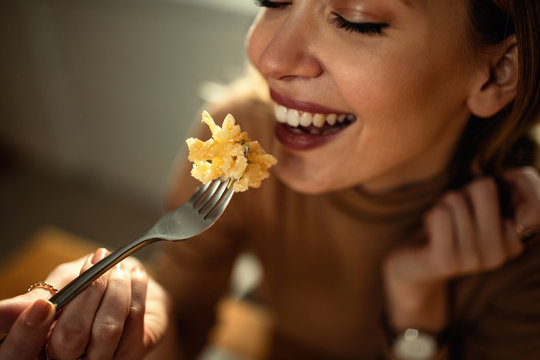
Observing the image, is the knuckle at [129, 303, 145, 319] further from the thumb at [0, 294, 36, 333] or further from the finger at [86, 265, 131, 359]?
the thumb at [0, 294, 36, 333]

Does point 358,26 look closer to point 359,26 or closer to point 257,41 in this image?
point 359,26

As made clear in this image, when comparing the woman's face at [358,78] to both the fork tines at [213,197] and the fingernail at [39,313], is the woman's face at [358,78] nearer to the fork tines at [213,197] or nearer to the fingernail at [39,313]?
the fork tines at [213,197]

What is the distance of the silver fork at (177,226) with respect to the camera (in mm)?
577

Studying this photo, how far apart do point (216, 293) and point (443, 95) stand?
0.85 m

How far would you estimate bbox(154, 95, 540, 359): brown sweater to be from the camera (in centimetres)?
105

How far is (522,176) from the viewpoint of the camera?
1.00 metres

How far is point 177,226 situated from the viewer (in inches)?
26.8

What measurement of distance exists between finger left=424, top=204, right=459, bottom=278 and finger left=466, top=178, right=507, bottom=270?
0.06m

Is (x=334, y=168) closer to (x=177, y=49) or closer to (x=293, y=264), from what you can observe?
(x=293, y=264)

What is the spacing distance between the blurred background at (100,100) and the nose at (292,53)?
128cm

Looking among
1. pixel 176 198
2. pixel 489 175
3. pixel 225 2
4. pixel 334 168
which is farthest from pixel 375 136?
pixel 225 2

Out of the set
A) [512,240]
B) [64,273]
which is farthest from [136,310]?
[512,240]

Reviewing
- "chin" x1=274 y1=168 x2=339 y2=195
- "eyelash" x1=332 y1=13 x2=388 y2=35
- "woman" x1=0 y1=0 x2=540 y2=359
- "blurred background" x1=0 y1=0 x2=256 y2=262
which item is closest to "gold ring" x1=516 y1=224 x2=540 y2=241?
"woman" x1=0 y1=0 x2=540 y2=359

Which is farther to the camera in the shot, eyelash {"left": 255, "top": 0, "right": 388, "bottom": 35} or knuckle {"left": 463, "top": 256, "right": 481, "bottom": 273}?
knuckle {"left": 463, "top": 256, "right": 481, "bottom": 273}
